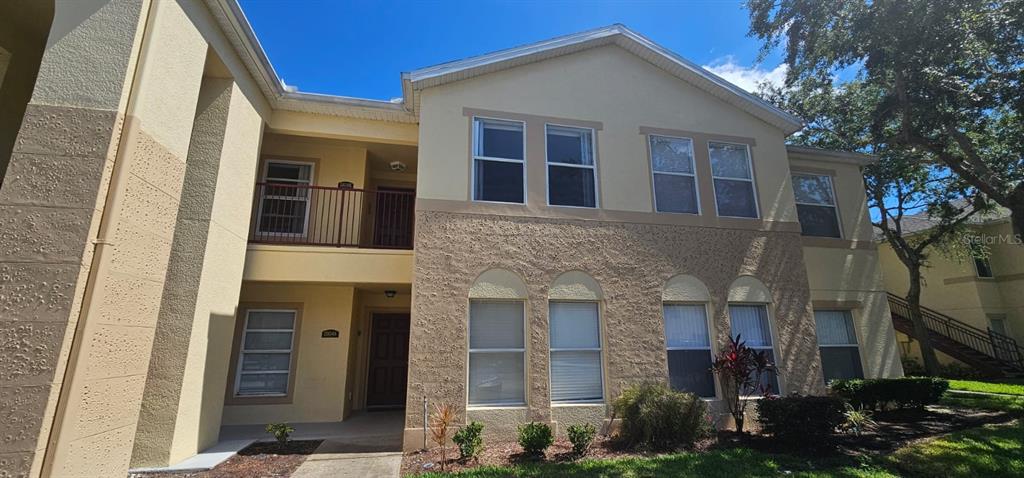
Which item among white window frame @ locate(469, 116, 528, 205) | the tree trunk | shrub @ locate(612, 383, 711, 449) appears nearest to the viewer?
shrub @ locate(612, 383, 711, 449)

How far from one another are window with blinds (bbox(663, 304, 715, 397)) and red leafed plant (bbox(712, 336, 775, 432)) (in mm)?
243

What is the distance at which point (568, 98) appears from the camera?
9.73 metres

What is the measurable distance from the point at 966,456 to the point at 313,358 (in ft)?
37.3

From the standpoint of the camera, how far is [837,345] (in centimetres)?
1045

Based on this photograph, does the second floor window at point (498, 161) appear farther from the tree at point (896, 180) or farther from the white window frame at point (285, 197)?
the tree at point (896, 180)

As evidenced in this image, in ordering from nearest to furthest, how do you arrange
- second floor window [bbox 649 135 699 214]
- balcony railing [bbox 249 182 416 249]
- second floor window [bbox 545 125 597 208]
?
second floor window [bbox 545 125 597 208] → second floor window [bbox 649 135 699 214] → balcony railing [bbox 249 182 416 249]

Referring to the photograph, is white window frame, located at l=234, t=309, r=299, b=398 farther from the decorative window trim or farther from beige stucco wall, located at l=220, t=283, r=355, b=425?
beige stucco wall, located at l=220, t=283, r=355, b=425

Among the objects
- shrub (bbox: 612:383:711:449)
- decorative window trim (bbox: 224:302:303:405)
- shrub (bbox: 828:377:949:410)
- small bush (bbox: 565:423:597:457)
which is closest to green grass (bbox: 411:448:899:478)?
small bush (bbox: 565:423:597:457)

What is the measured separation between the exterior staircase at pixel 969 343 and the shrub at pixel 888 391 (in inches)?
432

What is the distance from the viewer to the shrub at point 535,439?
6.91 meters

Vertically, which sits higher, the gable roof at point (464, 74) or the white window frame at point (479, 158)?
the gable roof at point (464, 74)

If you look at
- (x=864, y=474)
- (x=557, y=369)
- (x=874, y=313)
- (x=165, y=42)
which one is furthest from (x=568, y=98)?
(x=874, y=313)

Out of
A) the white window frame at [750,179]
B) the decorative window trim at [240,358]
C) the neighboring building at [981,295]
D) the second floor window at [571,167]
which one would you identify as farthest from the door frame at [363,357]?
the neighboring building at [981,295]

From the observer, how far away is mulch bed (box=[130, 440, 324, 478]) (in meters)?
6.15
